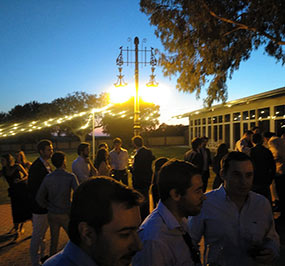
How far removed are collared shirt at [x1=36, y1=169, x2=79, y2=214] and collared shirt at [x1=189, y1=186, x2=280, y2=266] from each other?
2.21 m

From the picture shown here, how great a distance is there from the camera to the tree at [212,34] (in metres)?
9.20

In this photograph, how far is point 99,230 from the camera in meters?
1.12

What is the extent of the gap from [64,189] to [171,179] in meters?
2.45

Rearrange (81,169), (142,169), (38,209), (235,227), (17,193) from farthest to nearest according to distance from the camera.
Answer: (142,169) → (17,193) → (81,169) → (38,209) → (235,227)

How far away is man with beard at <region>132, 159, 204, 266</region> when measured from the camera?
1.64m

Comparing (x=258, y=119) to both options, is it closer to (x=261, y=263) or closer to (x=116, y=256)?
(x=261, y=263)

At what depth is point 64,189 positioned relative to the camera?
3.94 metres

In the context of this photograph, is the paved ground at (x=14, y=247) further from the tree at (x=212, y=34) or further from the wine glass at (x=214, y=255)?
the tree at (x=212, y=34)

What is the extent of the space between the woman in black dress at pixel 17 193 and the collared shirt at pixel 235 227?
4.52 metres

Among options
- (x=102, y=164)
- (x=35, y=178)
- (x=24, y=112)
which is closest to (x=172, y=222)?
(x=35, y=178)

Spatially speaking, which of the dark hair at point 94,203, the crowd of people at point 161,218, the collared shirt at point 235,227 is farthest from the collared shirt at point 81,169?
the dark hair at point 94,203

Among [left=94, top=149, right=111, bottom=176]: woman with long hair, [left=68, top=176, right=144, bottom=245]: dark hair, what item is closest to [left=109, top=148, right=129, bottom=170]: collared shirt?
[left=94, top=149, right=111, bottom=176]: woman with long hair

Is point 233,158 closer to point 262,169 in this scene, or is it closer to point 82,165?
point 262,169

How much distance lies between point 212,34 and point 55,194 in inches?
344
